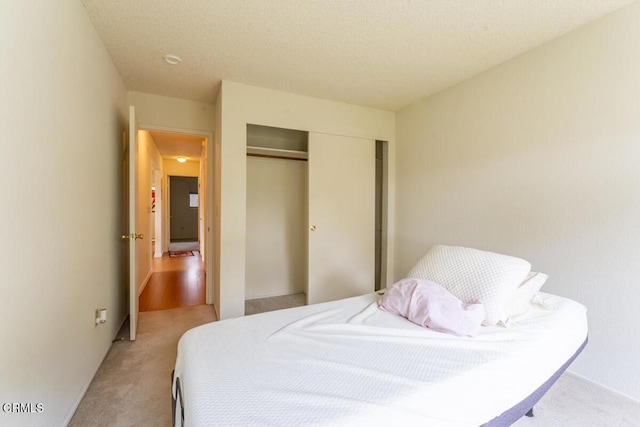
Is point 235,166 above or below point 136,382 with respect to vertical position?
above

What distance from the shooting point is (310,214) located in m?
3.14

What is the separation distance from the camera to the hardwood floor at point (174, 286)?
11.0 ft

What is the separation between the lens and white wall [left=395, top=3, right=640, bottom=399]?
5.60 feet

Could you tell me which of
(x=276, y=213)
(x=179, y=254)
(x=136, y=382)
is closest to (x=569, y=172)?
(x=276, y=213)

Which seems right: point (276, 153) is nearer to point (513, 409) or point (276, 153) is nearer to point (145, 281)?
point (145, 281)

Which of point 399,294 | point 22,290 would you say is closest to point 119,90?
point 22,290

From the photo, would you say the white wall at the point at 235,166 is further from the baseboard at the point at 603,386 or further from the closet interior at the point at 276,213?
the baseboard at the point at 603,386

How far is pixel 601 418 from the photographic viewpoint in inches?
60.7

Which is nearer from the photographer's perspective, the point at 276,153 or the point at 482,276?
the point at 482,276

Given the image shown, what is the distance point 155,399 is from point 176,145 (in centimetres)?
447

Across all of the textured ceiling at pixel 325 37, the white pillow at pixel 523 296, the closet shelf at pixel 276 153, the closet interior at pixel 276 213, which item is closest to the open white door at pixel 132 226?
the textured ceiling at pixel 325 37

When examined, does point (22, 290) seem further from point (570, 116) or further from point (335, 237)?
point (570, 116)

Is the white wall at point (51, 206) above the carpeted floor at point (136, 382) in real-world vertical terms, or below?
above

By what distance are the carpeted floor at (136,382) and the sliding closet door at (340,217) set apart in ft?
4.92
